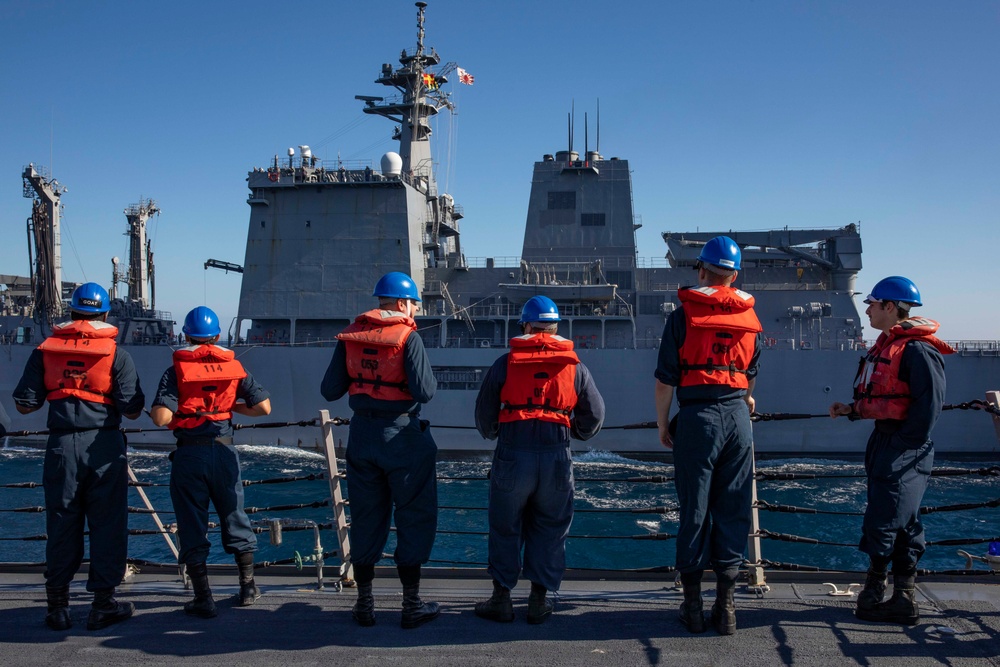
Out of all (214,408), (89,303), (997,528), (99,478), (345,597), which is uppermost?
(89,303)

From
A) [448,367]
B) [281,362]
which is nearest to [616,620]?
[448,367]

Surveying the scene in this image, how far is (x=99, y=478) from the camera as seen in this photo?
3.57m

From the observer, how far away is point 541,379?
3.40 meters

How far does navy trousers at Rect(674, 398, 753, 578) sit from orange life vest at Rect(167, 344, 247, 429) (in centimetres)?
230

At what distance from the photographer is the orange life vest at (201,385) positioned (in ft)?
11.9

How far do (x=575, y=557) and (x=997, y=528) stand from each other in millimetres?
7658

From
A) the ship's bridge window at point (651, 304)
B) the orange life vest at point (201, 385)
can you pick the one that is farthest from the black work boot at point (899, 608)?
the ship's bridge window at point (651, 304)

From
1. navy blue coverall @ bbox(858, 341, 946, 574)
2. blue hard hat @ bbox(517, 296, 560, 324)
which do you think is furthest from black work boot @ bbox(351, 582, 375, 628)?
navy blue coverall @ bbox(858, 341, 946, 574)

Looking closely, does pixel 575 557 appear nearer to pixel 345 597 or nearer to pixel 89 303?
pixel 345 597

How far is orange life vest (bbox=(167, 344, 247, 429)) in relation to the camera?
3627 millimetres

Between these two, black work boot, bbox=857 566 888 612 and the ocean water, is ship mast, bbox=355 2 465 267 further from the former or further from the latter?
black work boot, bbox=857 566 888 612

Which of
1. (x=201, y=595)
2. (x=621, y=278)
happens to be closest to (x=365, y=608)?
(x=201, y=595)

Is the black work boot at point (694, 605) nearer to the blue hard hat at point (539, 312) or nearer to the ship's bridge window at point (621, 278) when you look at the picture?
the blue hard hat at point (539, 312)

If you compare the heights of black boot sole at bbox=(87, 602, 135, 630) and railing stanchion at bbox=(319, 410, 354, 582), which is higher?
railing stanchion at bbox=(319, 410, 354, 582)
